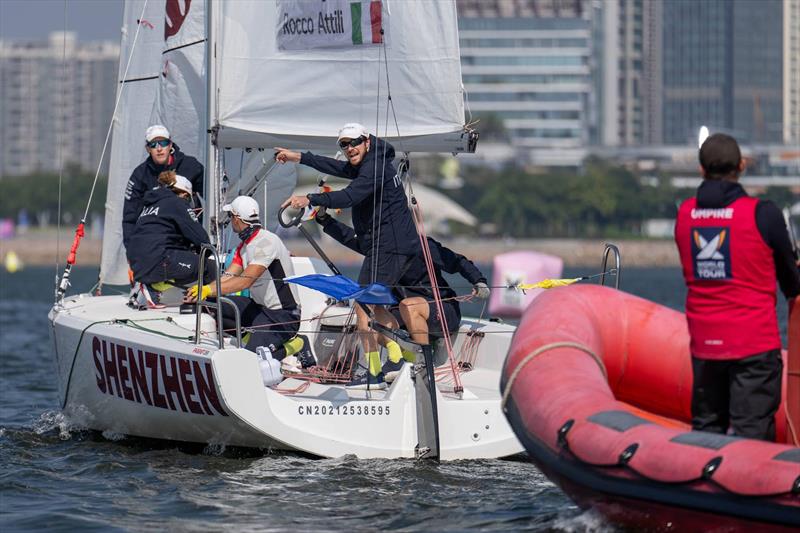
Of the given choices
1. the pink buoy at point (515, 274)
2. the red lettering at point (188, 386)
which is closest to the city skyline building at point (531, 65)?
the pink buoy at point (515, 274)

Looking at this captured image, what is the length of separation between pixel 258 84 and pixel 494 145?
119222 millimetres

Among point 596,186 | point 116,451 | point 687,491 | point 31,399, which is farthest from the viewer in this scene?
point 596,186

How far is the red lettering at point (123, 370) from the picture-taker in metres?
8.71

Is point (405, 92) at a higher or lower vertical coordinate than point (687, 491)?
higher

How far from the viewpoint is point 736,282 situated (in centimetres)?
592

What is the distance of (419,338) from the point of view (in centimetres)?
872

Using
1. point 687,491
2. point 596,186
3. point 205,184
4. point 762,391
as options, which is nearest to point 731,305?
point 762,391

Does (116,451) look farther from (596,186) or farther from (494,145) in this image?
(494,145)

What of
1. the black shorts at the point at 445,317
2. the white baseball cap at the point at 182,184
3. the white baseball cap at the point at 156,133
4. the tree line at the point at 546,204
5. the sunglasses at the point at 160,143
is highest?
the white baseball cap at the point at 156,133

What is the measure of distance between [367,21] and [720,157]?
171 inches

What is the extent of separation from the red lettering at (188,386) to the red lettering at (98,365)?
96cm

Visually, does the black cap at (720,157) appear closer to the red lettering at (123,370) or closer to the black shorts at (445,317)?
the black shorts at (445,317)

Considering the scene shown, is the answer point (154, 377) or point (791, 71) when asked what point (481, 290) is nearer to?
point (154, 377)

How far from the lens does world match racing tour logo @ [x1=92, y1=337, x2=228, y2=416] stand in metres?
8.11
